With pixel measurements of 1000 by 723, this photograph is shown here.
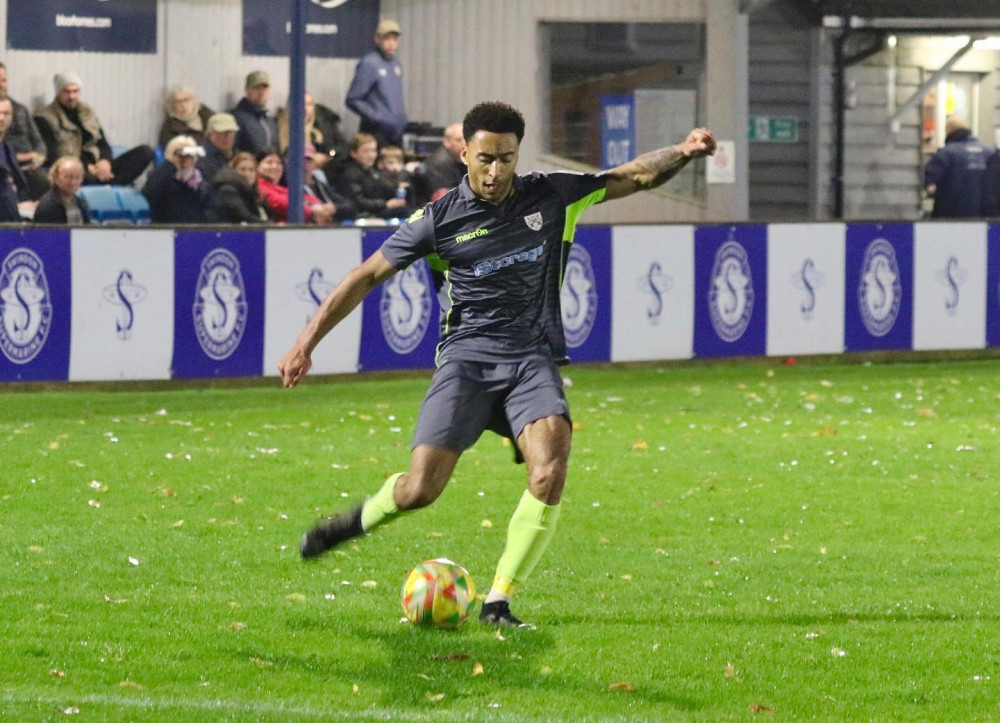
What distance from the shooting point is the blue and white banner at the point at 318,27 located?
23156 mm

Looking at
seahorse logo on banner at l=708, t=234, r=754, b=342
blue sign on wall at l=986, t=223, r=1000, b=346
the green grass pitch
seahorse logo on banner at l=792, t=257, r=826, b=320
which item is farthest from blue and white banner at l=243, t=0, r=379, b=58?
the green grass pitch

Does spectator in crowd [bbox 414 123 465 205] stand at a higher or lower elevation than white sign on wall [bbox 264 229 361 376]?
higher

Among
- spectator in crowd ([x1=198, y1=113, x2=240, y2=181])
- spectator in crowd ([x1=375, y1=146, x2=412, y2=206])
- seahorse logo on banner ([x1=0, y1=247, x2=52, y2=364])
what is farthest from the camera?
spectator in crowd ([x1=375, y1=146, x2=412, y2=206])

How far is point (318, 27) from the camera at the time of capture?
77.8 feet

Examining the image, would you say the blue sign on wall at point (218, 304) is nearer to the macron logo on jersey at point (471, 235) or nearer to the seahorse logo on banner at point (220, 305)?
the seahorse logo on banner at point (220, 305)

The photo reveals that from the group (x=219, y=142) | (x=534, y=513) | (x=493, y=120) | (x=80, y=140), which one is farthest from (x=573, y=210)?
(x=80, y=140)

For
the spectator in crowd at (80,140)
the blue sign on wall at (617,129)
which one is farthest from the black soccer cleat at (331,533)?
the blue sign on wall at (617,129)

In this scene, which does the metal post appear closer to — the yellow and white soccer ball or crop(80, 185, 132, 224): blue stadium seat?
crop(80, 185, 132, 224): blue stadium seat

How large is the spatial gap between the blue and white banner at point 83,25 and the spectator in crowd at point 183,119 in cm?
228

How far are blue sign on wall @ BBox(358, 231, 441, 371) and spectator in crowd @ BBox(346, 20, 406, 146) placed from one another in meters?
4.99

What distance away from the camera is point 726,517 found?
1018 centimetres

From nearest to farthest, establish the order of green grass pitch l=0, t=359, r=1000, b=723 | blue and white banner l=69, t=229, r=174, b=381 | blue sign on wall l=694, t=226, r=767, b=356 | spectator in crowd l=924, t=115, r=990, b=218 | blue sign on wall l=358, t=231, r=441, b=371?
green grass pitch l=0, t=359, r=1000, b=723 → blue and white banner l=69, t=229, r=174, b=381 → blue sign on wall l=358, t=231, r=441, b=371 → blue sign on wall l=694, t=226, r=767, b=356 → spectator in crowd l=924, t=115, r=990, b=218

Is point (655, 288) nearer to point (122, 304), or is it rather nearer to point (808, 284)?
point (808, 284)

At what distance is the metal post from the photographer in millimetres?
17875
